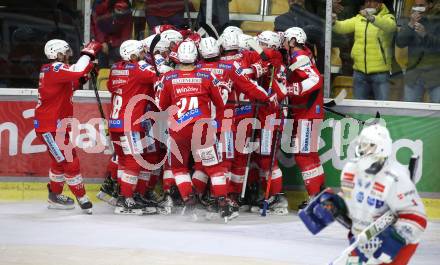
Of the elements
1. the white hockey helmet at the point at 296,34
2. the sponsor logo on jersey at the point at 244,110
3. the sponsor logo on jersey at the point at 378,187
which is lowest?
the sponsor logo on jersey at the point at 244,110

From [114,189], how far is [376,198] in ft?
17.2

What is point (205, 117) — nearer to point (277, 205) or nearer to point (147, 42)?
point (147, 42)

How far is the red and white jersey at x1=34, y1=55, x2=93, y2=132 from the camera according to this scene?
10.4m

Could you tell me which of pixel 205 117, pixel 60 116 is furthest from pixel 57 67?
pixel 205 117

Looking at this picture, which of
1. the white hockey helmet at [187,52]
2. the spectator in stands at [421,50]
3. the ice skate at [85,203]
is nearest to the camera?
the white hockey helmet at [187,52]

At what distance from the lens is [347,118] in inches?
429

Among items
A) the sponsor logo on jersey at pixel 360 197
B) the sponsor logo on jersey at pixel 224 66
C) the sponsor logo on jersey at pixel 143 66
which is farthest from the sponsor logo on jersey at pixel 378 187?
the sponsor logo on jersey at pixel 143 66

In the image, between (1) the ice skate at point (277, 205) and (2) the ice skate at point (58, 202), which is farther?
(2) the ice skate at point (58, 202)

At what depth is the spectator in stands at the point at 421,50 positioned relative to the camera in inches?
424

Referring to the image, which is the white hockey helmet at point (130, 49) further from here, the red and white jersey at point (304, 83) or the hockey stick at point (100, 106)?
the red and white jersey at point (304, 83)

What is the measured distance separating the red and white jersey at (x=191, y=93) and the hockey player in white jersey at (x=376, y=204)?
3.74 m

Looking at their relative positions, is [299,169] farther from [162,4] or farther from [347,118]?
[162,4]

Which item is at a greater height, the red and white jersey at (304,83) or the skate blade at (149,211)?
the red and white jersey at (304,83)

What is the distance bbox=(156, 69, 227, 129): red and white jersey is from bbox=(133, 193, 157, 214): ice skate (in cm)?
109
